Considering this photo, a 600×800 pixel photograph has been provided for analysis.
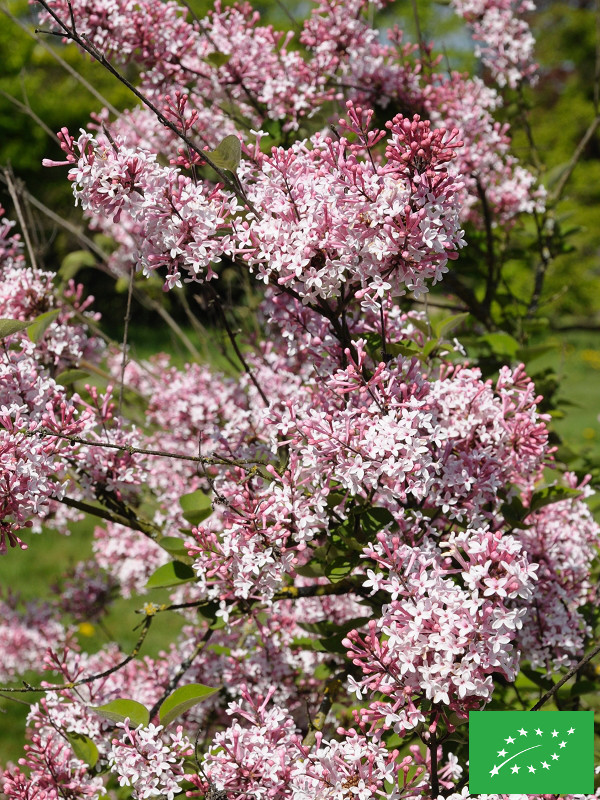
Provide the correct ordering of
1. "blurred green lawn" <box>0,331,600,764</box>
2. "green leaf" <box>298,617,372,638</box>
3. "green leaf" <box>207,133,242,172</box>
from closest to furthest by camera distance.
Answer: "green leaf" <box>207,133,242,172</box>
"green leaf" <box>298,617,372,638</box>
"blurred green lawn" <box>0,331,600,764</box>

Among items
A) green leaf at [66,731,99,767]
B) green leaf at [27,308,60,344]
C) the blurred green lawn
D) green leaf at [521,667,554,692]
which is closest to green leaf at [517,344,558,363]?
the blurred green lawn

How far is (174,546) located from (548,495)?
851 millimetres

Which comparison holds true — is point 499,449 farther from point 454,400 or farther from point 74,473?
point 74,473

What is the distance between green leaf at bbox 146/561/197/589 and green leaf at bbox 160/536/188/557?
1.4 inches

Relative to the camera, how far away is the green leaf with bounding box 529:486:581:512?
1808 mm

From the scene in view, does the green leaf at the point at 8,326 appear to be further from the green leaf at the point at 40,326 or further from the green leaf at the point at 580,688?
the green leaf at the point at 580,688

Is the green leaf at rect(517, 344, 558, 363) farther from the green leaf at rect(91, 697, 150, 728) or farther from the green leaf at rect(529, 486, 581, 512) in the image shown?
the green leaf at rect(91, 697, 150, 728)

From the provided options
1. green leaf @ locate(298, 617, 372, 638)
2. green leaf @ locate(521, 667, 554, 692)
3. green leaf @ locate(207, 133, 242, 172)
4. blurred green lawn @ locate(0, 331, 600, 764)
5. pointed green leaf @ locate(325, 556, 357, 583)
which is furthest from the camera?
blurred green lawn @ locate(0, 331, 600, 764)

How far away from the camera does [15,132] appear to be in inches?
436

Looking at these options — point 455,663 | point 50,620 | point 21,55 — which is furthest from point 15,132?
point 455,663

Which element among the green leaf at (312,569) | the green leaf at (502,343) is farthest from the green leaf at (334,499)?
the green leaf at (502,343)

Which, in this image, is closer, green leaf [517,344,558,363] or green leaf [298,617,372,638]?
green leaf [298,617,372,638]

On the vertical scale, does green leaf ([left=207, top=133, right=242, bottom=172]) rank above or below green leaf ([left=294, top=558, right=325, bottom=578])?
above

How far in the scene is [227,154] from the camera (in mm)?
1470
